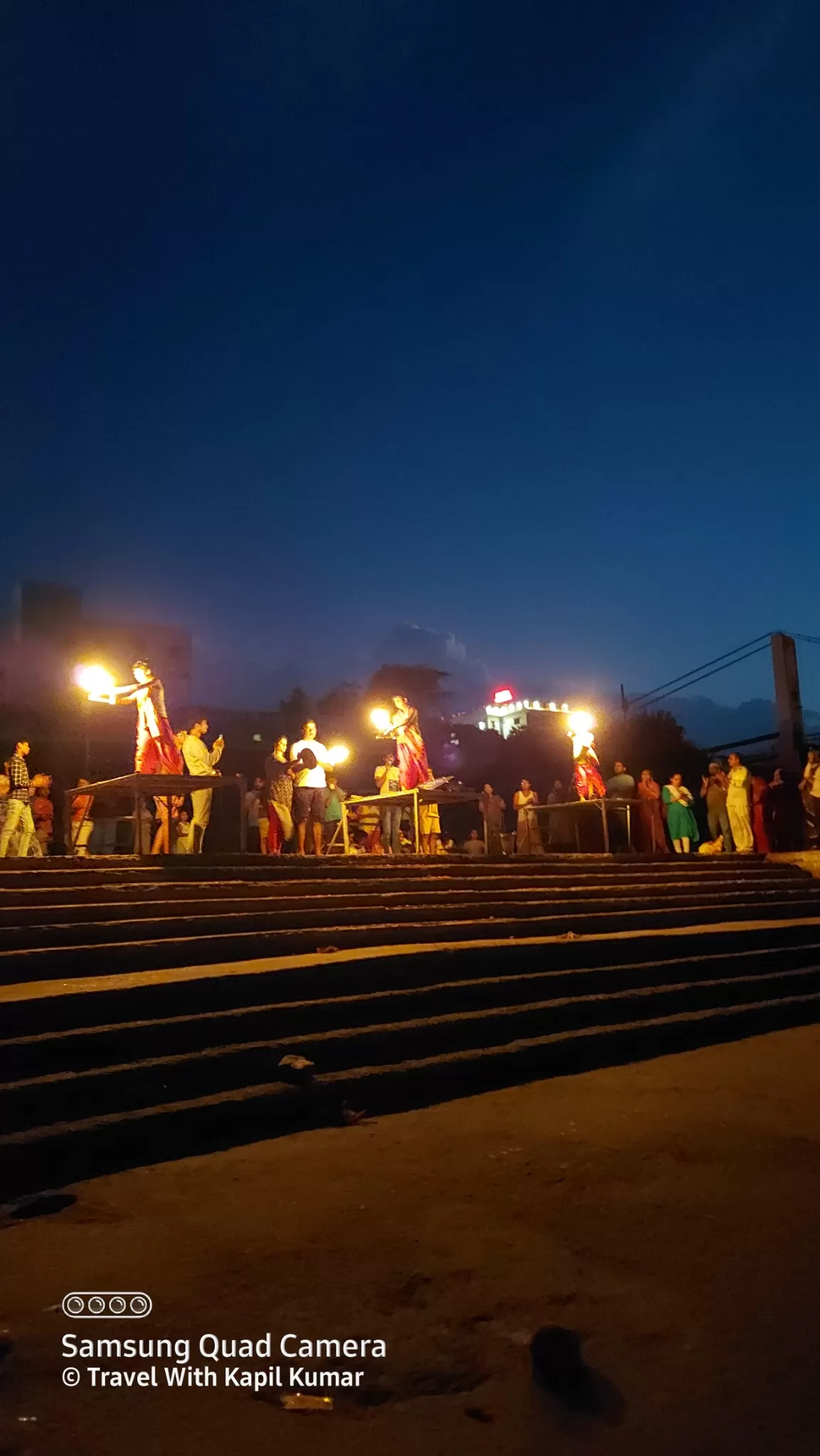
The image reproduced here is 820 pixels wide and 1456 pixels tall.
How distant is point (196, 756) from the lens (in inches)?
407

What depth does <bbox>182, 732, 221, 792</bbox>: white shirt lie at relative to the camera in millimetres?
10281

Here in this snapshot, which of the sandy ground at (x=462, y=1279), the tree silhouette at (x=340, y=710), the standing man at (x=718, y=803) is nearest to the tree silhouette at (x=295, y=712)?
the tree silhouette at (x=340, y=710)

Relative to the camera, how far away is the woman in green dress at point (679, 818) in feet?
46.8

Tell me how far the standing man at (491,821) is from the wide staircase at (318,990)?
4.91 meters

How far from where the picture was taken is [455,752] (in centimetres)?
3962

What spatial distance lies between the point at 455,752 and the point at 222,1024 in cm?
3463

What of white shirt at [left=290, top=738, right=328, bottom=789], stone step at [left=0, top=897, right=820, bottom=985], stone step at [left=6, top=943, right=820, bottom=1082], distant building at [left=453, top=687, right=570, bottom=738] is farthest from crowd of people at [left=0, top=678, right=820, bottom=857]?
distant building at [left=453, top=687, right=570, bottom=738]

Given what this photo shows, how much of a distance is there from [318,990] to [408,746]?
18.5 feet

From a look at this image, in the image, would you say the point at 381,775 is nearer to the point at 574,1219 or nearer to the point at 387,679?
the point at 574,1219

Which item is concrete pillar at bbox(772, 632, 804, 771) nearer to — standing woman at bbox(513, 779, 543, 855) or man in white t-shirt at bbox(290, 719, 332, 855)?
standing woman at bbox(513, 779, 543, 855)

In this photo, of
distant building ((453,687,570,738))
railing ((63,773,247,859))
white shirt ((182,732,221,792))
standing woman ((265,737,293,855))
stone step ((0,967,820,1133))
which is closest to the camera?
stone step ((0,967,820,1133))

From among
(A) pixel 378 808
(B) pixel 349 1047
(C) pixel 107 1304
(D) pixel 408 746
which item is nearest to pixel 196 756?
(D) pixel 408 746

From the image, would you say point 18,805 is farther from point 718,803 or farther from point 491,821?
point 718,803

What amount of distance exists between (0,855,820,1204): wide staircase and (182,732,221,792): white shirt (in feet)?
8.00
